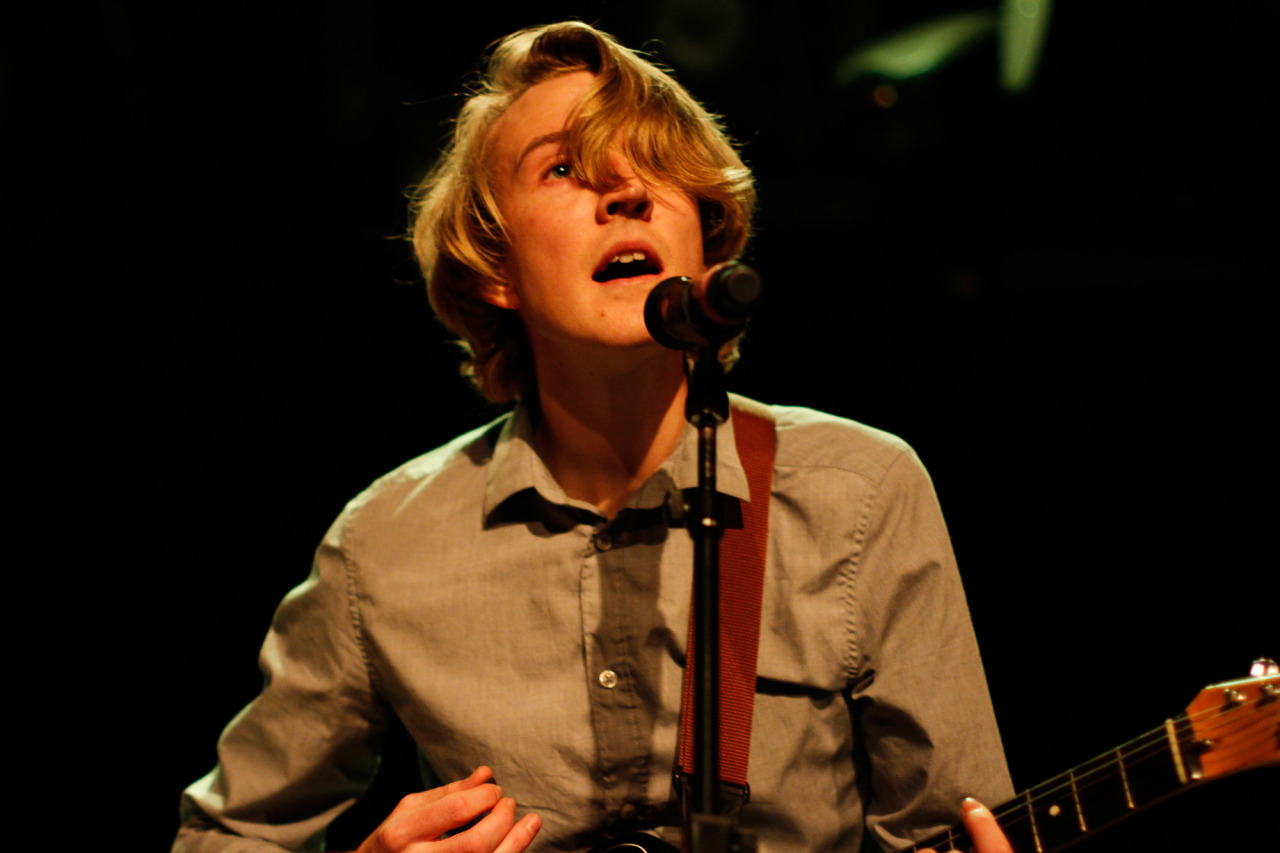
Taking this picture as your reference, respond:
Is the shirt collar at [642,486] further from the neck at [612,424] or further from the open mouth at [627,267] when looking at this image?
the open mouth at [627,267]

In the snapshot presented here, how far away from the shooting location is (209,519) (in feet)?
8.00

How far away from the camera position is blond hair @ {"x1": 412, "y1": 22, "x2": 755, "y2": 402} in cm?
160

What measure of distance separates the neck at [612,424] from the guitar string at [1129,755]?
2.62 feet

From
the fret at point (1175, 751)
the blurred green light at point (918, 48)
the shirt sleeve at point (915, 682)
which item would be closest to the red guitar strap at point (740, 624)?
the shirt sleeve at point (915, 682)

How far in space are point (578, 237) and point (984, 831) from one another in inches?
41.2

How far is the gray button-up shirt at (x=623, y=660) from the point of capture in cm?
148

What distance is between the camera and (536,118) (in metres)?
1.66

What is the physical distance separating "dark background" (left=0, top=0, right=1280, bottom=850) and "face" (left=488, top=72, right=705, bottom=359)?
0.85 metres

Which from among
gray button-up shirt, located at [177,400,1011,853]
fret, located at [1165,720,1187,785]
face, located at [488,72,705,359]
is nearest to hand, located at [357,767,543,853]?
gray button-up shirt, located at [177,400,1011,853]

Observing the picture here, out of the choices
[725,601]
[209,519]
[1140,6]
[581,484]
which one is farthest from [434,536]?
[1140,6]

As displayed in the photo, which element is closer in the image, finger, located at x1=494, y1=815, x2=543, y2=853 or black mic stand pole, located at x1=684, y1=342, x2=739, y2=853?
black mic stand pole, located at x1=684, y1=342, x2=739, y2=853

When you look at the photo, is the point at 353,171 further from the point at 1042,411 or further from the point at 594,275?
the point at 1042,411

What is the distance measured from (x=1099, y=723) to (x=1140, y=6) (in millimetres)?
1892

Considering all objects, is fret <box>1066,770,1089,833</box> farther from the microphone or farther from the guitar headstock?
the microphone
